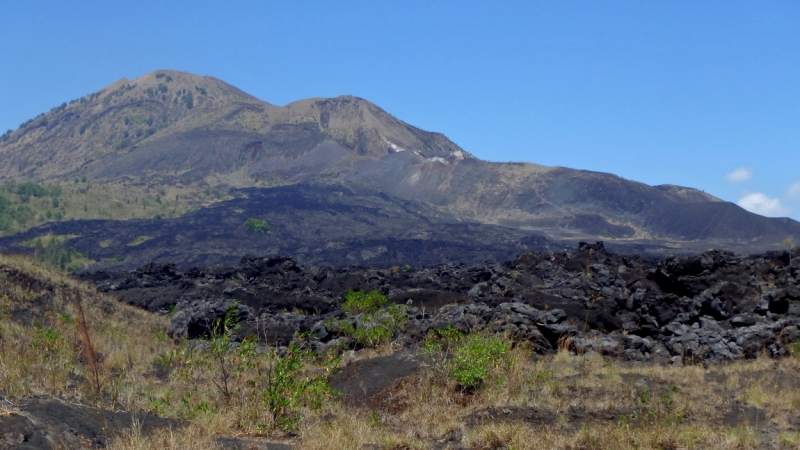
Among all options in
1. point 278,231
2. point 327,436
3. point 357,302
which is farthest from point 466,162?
point 327,436

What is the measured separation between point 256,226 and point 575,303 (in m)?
68.2

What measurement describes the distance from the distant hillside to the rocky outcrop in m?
60.6

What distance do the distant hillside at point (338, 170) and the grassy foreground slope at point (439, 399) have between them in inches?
3006

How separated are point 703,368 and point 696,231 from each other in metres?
94.5

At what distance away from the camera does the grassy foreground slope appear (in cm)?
757

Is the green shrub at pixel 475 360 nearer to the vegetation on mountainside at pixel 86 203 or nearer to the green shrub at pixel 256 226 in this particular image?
the vegetation on mountainside at pixel 86 203

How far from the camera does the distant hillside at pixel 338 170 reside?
331ft

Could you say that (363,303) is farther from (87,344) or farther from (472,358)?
(87,344)

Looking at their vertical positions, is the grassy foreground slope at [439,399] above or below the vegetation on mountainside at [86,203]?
below

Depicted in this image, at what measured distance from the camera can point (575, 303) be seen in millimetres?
18031

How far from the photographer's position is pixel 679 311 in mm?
17047

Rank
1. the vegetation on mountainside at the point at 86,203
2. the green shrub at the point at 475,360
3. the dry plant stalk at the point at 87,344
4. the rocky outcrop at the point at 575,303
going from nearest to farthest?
the dry plant stalk at the point at 87,344 → the green shrub at the point at 475,360 → the rocky outcrop at the point at 575,303 → the vegetation on mountainside at the point at 86,203

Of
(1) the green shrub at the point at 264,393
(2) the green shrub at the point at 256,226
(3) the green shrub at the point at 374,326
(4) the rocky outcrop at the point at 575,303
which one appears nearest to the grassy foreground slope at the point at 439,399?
(1) the green shrub at the point at 264,393

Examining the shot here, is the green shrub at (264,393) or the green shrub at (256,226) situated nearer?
the green shrub at (264,393)
